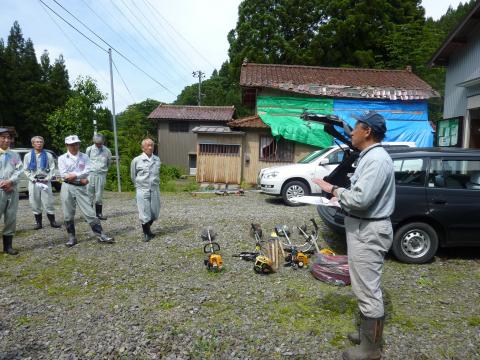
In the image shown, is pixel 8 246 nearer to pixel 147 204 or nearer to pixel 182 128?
pixel 147 204

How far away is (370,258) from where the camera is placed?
280 centimetres

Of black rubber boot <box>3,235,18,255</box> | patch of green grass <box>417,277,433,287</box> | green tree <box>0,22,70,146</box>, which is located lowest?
patch of green grass <box>417,277,433,287</box>

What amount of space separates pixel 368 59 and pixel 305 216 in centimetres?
1910

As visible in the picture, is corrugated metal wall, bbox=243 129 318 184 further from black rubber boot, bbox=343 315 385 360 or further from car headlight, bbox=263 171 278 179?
black rubber boot, bbox=343 315 385 360

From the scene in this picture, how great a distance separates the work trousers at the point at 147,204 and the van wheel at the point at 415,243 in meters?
4.01

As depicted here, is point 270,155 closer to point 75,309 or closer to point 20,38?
point 75,309

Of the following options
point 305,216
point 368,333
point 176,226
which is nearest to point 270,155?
point 305,216

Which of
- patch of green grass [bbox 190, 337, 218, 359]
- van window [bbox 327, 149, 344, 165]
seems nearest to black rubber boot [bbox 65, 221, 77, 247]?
patch of green grass [bbox 190, 337, 218, 359]

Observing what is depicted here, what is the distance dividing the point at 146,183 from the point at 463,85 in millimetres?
8584

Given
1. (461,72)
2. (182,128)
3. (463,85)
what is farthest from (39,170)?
(182,128)

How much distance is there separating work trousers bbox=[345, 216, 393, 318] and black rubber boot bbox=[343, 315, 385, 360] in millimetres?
72

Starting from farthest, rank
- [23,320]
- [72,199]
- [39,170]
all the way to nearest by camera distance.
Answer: [39,170] → [72,199] → [23,320]

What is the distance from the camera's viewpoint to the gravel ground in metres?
3.19

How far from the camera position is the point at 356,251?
2855 mm
